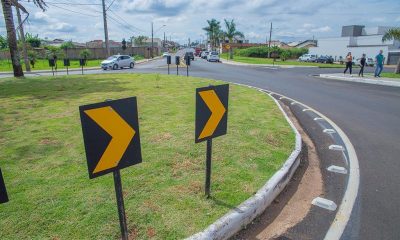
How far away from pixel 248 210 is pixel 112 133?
1.84 metres

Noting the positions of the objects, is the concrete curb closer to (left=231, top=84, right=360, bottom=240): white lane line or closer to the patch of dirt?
the patch of dirt

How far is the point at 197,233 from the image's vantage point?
303cm

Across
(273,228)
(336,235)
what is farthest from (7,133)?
(336,235)

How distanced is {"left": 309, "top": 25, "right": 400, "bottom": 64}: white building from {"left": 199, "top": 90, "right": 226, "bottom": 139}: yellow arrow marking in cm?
5828

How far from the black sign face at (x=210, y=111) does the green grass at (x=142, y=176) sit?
0.84m

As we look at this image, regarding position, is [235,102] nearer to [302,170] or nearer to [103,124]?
[302,170]

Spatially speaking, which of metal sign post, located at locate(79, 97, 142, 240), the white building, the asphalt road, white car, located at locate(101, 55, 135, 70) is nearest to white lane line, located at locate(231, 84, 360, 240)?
the asphalt road

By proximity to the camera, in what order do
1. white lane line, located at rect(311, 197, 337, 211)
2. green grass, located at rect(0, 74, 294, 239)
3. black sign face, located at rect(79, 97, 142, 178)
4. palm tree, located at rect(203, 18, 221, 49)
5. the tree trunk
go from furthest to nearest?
1. palm tree, located at rect(203, 18, 221, 49)
2. the tree trunk
3. white lane line, located at rect(311, 197, 337, 211)
4. green grass, located at rect(0, 74, 294, 239)
5. black sign face, located at rect(79, 97, 142, 178)

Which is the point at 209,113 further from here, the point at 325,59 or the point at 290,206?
the point at 325,59

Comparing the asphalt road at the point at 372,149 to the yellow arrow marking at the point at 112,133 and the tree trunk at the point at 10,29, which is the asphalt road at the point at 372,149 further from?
the tree trunk at the point at 10,29

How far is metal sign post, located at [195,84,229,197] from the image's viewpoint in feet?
11.3

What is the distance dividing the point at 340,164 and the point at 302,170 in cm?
77

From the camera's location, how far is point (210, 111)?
3551 millimetres

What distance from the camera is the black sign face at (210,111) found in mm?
3434
